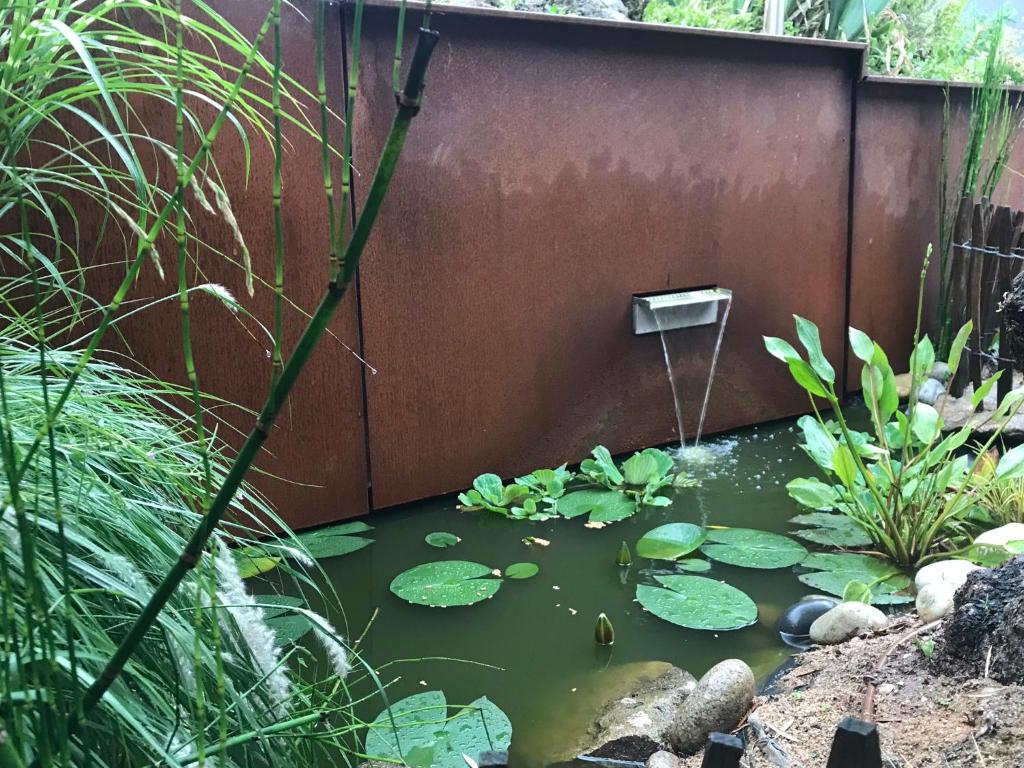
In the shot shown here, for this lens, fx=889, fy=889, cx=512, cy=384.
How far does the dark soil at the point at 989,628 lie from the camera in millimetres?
1410

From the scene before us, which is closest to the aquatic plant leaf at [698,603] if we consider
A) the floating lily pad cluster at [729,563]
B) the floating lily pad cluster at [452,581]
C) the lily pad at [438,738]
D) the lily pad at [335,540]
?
the floating lily pad cluster at [729,563]

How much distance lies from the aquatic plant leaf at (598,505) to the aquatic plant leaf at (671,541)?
22 centimetres

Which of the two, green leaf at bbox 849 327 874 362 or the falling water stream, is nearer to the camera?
green leaf at bbox 849 327 874 362

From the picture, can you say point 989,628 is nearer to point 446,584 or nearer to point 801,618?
point 801,618

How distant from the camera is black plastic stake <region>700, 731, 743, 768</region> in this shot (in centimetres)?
106

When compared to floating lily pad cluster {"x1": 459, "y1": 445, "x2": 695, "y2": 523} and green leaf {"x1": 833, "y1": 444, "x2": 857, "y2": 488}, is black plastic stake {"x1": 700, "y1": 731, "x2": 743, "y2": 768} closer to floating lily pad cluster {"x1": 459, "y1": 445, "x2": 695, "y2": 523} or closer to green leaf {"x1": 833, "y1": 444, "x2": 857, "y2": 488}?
green leaf {"x1": 833, "y1": 444, "x2": 857, "y2": 488}

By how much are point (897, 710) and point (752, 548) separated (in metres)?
1.08

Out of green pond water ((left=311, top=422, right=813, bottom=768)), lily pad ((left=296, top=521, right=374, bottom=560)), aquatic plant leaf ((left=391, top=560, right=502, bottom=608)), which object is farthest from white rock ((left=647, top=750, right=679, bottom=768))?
lily pad ((left=296, top=521, right=374, bottom=560))

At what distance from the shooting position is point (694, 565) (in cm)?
247

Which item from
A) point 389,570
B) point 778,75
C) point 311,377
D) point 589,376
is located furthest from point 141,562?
point 778,75

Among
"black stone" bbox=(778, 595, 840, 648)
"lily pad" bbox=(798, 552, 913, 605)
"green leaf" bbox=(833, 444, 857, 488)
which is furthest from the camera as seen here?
"green leaf" bbox=(833, 444, 857, 488)

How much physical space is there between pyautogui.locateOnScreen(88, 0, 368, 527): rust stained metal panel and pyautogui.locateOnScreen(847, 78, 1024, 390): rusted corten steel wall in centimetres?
239

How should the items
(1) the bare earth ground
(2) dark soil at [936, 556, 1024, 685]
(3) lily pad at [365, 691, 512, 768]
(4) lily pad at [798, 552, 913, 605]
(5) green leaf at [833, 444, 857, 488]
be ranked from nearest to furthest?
(1) the bare earth ground < (2) dark soil at [936, 556, 1024, 685] < (3) lily pad at [365, 691, 512, 768] < (4) lily pad at [798, 552, 913, 605] < (5) green leaf at [833, 444, 857, 488]

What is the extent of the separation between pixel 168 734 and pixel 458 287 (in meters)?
2.15
